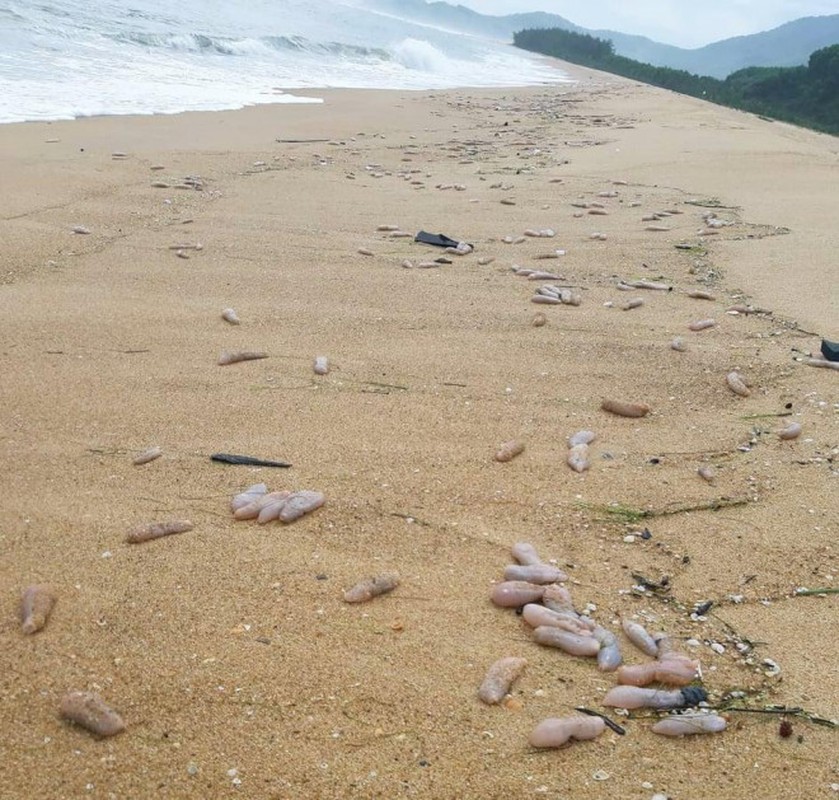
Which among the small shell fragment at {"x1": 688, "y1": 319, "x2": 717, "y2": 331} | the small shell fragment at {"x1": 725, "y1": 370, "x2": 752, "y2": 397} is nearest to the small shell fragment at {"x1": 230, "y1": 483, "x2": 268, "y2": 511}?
the small shell fragment at {"x1": 725, "y1": 370, "x2": 752, "y2": 397}

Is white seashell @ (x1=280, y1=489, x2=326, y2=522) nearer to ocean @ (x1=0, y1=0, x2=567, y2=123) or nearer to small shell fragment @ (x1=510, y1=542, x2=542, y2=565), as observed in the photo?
small shell fragment @ (x1=510, y1=542, x2=542, y2=565)

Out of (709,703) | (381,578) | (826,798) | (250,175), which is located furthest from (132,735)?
(250,175)

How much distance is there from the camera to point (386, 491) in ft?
8.61

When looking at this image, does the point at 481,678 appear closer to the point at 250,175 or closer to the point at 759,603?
the point at 759,603

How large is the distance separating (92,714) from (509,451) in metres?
1.54

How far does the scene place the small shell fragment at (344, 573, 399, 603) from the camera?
6.92 ft

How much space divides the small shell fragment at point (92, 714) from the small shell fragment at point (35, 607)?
0.91 ft

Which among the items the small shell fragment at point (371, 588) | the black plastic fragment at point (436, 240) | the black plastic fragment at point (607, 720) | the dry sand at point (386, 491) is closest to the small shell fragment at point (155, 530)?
the dry sand at point (386, 491)

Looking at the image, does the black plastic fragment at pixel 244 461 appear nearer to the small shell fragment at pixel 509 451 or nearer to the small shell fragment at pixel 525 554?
the small shell fragment at pixel 509 451

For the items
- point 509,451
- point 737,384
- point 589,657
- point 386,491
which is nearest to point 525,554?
point 589,657

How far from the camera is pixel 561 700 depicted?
1.83 meters

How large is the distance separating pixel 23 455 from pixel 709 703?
2.11 m

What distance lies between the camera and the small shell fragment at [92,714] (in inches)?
67.4

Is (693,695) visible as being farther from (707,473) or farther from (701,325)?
(701,325)
